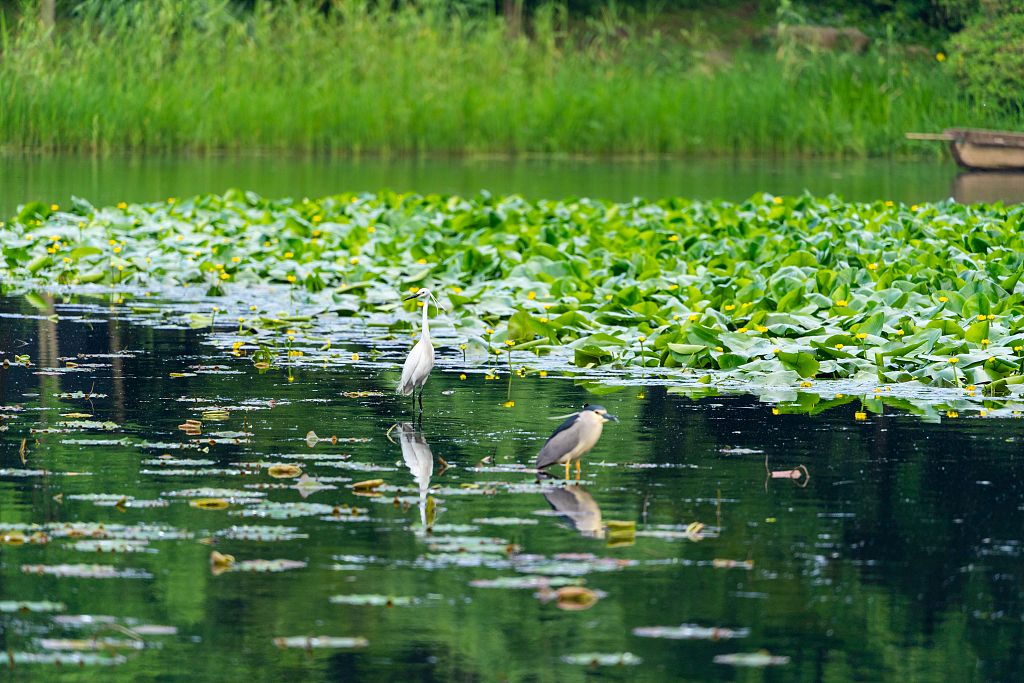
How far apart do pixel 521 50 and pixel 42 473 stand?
19099 mm

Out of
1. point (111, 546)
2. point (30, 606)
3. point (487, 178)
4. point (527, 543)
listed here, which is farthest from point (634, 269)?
point (487, 178)

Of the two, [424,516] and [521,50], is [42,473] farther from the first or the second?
[521,50]

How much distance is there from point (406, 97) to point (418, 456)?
16882 millimetres

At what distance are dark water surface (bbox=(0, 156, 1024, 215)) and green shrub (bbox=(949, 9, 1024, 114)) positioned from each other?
120 cm

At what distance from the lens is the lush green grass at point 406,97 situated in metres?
21.0

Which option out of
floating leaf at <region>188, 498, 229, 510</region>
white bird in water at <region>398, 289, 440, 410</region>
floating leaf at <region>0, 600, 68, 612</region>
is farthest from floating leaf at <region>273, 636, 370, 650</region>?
white bird in water at <region>398, 289, 440, 410</region>

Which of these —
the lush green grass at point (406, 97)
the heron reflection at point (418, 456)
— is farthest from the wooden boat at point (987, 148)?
the heron reflection at point (418, 456)

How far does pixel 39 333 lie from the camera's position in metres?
9.12

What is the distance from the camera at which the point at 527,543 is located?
454 centimetres

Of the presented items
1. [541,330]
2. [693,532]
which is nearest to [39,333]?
[541,330]

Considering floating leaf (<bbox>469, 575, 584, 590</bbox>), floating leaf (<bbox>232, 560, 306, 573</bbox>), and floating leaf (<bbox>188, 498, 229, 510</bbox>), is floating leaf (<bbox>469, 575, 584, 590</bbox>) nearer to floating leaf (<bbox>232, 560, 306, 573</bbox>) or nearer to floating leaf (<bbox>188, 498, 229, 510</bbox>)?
floating leaf (<bbox>232, 560, 306, 573</bbox>)

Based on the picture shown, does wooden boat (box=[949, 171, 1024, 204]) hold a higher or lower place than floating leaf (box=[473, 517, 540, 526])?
higher

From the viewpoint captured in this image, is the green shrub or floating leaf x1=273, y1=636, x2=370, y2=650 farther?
the green shrub

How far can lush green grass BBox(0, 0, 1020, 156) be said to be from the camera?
68.8ft
